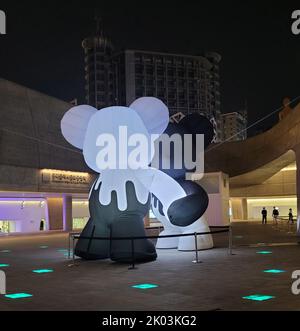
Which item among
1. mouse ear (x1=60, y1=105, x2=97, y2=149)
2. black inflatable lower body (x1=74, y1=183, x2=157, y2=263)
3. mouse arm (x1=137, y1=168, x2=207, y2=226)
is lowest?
black inflatable lower body (x1=74, y1=183, x2=157, y2=263)

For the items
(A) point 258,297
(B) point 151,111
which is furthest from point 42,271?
(A) point 258,297

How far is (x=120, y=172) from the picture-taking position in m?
11.7

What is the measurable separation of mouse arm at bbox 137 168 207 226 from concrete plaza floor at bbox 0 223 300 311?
108 centimetres

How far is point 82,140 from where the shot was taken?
12211mm

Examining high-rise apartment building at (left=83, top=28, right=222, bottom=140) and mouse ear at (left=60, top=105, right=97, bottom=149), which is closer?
mouse ear at (left=60, top=105, right=97, bottom=149)

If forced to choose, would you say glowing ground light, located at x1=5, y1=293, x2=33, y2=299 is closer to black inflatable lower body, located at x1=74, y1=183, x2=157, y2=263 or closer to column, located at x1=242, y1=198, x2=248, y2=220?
black inflatable lower body, located at x1=74, y1=183, x2=157, y2=263

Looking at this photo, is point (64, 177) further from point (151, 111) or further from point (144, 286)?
point (144, 286)

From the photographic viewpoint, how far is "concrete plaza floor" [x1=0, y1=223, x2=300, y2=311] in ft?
20.5

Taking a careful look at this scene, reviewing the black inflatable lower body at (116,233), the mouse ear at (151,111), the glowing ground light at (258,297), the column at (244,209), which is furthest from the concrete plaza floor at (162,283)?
the column at (244,209)

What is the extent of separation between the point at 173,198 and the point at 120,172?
1.80 metres

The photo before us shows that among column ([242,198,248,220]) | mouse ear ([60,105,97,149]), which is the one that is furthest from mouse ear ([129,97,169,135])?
column ([242,198,248,220])
